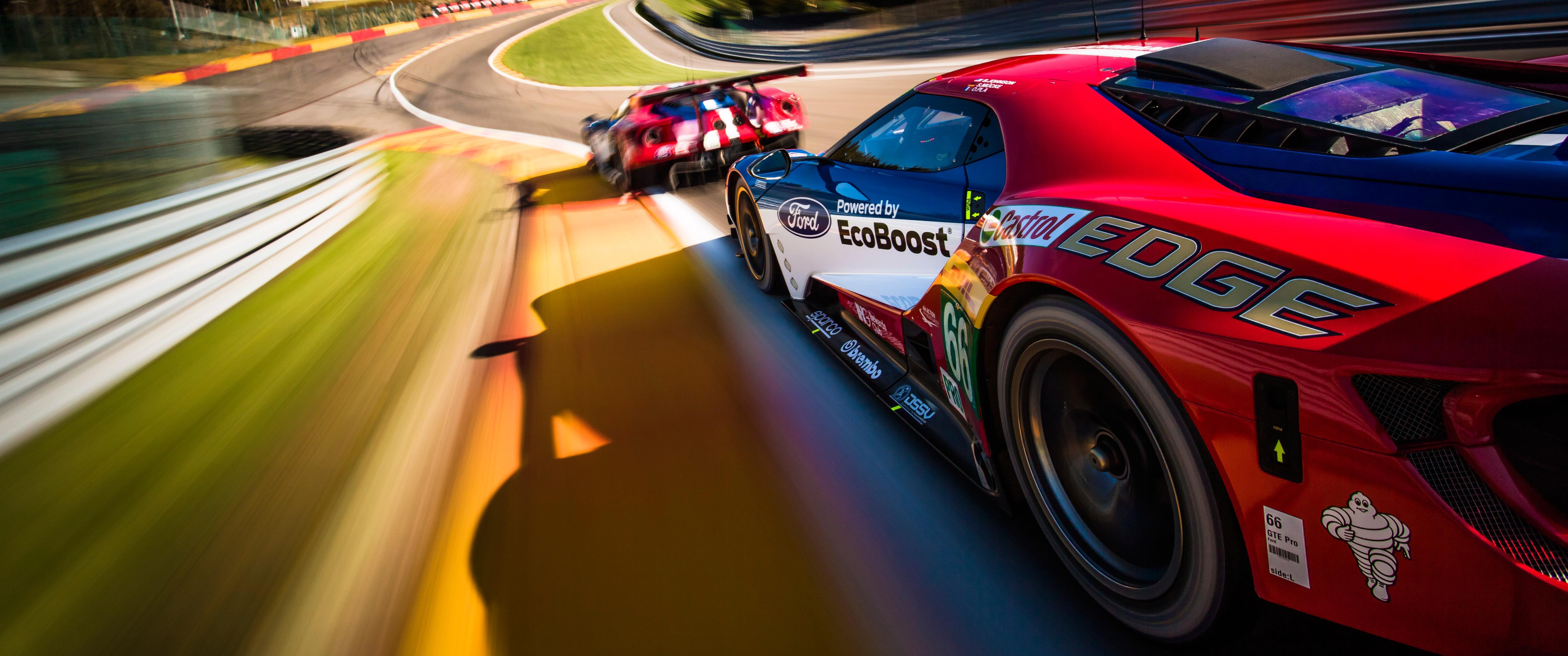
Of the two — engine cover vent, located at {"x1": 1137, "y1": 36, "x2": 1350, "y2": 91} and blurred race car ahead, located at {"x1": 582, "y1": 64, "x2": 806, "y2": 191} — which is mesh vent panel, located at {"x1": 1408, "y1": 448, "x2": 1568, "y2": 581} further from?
blurred race car ahead, located at {"x1": 582, "y1": 64, "x2": 806, "y2": 191}

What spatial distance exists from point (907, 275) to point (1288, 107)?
1.11 metres

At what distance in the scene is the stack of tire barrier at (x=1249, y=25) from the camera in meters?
6.45

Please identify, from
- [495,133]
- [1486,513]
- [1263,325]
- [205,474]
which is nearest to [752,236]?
Answer: [205,474]

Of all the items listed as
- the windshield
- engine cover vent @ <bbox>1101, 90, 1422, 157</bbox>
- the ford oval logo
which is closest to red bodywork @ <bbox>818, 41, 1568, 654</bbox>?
engine cover vent @ <bbox>1101, 90, 1422, 157</bbox>

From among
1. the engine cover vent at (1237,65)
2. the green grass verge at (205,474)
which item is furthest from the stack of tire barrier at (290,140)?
the engine cover vent at (1237,65)

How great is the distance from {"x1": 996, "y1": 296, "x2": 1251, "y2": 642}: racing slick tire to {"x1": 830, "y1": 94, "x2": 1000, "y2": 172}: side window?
2.32 ft

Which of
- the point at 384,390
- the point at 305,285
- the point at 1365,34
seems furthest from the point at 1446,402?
the point at 1365,34

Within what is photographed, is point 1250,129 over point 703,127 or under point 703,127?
under

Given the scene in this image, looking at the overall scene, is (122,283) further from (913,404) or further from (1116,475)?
(1116,475)

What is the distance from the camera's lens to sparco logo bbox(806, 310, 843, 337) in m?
3.33

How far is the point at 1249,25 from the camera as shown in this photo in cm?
956

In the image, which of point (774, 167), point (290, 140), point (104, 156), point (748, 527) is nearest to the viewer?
point (748, 527)

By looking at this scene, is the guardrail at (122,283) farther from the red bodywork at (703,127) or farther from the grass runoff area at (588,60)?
the grass runoff area at (588,60)

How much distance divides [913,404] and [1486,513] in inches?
64.0
